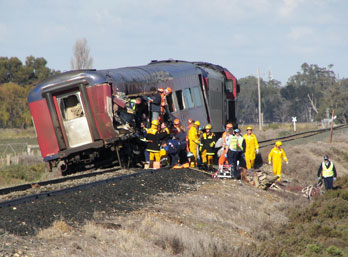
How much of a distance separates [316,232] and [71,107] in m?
7.45

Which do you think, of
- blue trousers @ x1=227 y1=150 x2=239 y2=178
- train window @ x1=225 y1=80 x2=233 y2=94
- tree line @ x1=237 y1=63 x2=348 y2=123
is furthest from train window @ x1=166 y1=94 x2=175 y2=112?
tree line @ x1=237 y1=63 x2=348 y2=123

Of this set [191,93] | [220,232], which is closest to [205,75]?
[191,93]

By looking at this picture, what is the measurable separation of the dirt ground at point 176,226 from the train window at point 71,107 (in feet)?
10.0

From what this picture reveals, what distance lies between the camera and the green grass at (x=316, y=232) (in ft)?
32.3

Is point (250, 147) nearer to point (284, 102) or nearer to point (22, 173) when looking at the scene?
point (22, 173)

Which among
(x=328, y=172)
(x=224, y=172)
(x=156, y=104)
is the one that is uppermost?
(x=156, y=104)

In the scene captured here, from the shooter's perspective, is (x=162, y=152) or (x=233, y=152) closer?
(x=162, y=152)

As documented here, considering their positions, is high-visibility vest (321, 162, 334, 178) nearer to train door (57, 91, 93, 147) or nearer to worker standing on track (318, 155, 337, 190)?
worker standing on track (318, 155, 337, 190)

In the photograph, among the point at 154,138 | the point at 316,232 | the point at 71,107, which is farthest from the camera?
the point at 154,138

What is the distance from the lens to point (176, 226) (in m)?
9.63

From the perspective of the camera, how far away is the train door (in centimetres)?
1562

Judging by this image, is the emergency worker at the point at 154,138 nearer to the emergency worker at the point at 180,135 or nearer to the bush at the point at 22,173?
the emergency worker at the point at 180,135

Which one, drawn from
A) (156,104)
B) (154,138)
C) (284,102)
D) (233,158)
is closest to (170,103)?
(156,104)

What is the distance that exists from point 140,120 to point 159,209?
19.2ft
